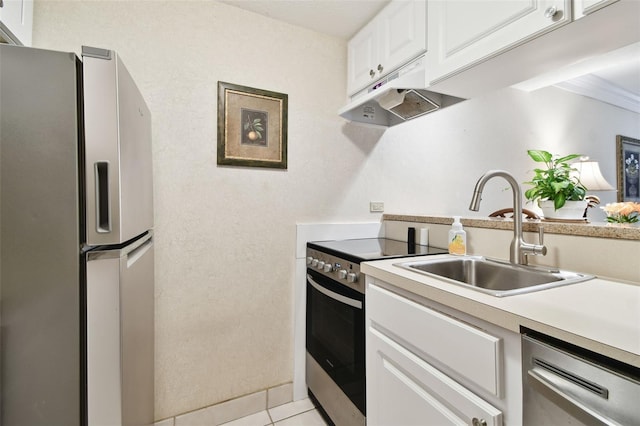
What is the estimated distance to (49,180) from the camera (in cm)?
75

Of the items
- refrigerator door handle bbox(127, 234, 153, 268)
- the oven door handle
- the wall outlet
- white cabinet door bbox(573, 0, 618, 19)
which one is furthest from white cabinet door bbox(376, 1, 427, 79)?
refrigerator door handle bbox(127, 234, 153, 268)

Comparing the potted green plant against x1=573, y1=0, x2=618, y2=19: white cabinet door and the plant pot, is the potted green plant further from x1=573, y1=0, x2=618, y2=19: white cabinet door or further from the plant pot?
x1=573, y1=0, x2=618, y2=19: white cabinet door

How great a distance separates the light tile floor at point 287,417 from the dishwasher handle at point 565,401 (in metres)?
1.36

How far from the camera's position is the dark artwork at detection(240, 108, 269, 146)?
1.69m

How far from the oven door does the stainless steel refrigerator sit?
0.90 m

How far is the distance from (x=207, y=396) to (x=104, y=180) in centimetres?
142

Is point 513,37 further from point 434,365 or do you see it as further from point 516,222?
point 434,365

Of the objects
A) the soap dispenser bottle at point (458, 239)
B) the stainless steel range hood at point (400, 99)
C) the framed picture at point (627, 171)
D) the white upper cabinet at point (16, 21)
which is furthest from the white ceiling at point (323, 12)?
the framed picture at point (627, 171)

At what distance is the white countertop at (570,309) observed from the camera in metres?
0.56

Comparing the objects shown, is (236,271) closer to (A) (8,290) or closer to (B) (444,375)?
(A) (8,290)

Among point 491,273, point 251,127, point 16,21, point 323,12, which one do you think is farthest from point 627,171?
point 16,21

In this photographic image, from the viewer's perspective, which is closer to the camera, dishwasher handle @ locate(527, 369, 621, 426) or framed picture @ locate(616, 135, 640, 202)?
dishwasher handle @ locate(527, 369, 621, 426)

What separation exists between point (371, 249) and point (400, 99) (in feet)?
2.76

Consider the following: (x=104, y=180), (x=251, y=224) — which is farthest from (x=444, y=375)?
(x=251, y=224)
